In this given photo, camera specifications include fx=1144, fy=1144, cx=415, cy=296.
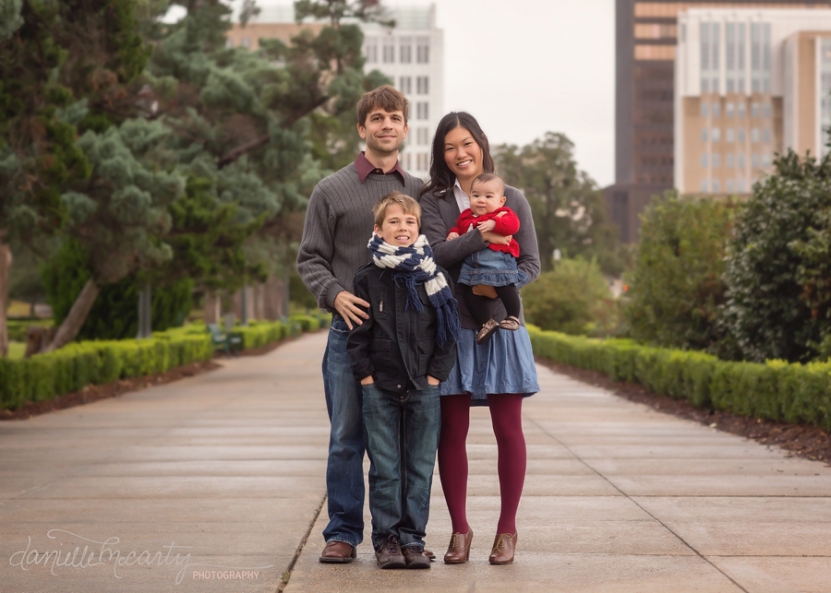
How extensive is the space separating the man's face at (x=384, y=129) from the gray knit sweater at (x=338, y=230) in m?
0.22

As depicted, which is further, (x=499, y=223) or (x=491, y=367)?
(x=491, y=367)

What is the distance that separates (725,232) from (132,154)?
9393 mm

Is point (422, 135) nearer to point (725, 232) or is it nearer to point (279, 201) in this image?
point (279, 201)

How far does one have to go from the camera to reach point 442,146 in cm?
543

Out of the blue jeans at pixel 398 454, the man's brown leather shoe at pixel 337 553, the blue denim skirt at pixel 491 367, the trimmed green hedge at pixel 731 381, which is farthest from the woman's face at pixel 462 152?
the trimmed green hedge at pixel 731 381

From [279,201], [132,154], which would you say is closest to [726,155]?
[279,201]

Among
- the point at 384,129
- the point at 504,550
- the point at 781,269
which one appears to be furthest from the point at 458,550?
the point at 781,269

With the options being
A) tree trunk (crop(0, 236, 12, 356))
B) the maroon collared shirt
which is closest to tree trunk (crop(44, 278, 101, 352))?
tree trunk (crop(0, 236, 12, 356))

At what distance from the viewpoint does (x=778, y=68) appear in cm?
12938

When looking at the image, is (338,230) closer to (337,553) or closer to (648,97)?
(337,553)

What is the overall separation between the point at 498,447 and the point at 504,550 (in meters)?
0.49

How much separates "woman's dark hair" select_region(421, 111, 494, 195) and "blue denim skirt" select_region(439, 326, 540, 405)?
72 centimetres

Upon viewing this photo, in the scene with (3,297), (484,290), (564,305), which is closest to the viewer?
(484,290)

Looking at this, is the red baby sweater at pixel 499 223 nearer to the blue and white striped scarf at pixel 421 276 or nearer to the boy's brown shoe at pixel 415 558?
the blue and white striped scarf at pixel 421 276
